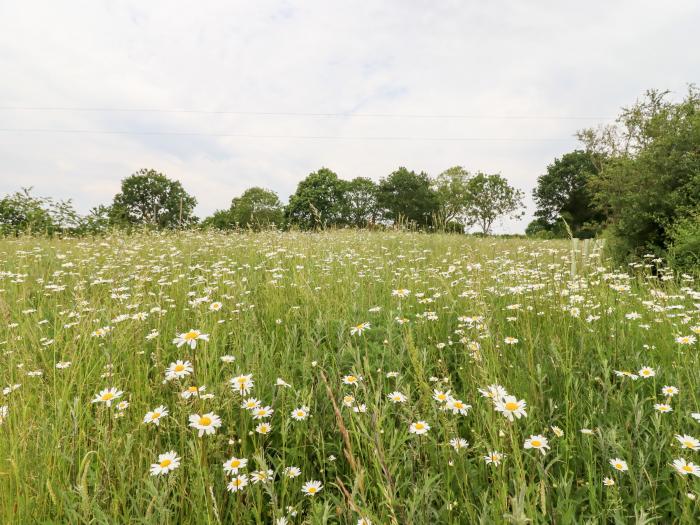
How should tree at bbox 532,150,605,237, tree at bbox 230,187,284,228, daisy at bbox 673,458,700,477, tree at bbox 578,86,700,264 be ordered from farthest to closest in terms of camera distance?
tree at bbox 230,187,284,228, tree at bbox 532,150,605,237, tree at bbox 578,86,700,264, daisy at bbox 673,458,700,477

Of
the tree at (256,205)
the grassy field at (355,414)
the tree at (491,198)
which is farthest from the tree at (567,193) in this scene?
the grassy field at (355,414)

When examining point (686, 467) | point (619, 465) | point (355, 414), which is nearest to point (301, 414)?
point (355, 414)

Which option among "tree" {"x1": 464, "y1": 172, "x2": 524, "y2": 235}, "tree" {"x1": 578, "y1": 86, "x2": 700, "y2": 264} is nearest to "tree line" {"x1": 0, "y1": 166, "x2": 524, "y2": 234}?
"tree" {"x1": 464, "y1": 172, "x2": 524, "y2": 235}

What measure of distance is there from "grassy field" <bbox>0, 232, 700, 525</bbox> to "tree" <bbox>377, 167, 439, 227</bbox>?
53.8 metres

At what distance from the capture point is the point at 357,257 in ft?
20.9

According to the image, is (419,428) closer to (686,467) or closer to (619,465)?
(619,465)

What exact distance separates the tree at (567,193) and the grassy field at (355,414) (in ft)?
165

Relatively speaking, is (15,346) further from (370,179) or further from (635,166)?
(370,179)

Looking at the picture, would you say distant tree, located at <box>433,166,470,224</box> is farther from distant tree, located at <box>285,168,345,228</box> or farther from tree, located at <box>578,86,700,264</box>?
tree, located at <box>578,86,700,264</box>

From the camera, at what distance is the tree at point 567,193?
47188mm

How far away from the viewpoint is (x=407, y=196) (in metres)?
57.4

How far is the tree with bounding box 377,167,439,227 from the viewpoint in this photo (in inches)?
2243

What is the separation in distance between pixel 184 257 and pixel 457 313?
4685mm

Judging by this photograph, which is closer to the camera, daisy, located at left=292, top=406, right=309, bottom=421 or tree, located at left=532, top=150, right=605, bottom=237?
daisy, located at left=292, top=406, right=309, bottom=421
